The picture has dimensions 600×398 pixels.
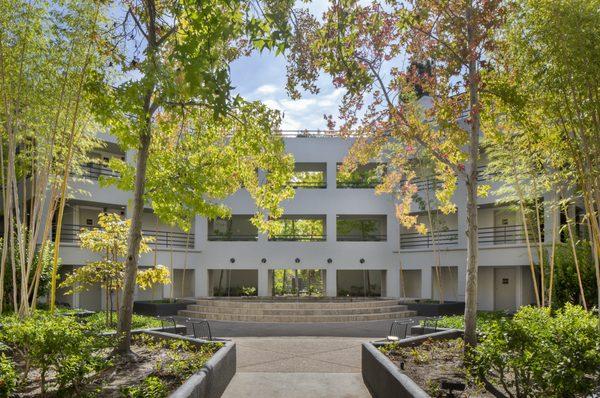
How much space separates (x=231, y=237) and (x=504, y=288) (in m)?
12.8

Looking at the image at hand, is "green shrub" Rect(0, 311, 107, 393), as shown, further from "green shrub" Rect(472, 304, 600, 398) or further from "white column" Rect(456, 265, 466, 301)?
"white column" Rect(456, 265, 466, 301)

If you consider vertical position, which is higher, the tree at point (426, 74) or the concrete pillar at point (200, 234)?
the tree at point (426, 74)

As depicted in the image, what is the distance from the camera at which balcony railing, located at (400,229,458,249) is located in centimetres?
2381

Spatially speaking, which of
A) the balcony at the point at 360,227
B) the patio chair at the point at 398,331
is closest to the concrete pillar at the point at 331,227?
the balcony at the point at 360,227

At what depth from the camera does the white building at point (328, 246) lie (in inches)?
880

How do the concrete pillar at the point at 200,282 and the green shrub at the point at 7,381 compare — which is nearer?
the green shrub at the point at 7,381

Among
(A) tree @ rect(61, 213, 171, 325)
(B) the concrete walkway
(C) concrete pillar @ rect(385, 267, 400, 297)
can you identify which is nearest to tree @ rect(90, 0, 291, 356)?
(B) the concrete walkway

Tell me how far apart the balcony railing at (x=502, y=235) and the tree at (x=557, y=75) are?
13.4 meters

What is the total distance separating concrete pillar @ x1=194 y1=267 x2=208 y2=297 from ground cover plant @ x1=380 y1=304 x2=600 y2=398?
1825cm

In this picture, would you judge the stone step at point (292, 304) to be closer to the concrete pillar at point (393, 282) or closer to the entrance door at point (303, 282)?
the concrete pillar at point (393, 282)

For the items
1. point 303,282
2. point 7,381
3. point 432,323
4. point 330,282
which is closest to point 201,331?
point 432,323

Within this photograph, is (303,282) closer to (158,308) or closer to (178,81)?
(158,308)

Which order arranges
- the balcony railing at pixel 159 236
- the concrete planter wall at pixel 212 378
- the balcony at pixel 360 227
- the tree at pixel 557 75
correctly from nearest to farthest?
the concrete planter wall at pixel 212 378, the tree at pixel 557 75, the balcony railing at pixel 159 236, the balcony at pixel 360 227

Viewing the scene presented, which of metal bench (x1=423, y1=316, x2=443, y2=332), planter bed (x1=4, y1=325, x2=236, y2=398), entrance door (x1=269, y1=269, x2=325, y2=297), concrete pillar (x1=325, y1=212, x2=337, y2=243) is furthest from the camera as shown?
entrance door (x1=269, y1=269, x2=325, y2=297)
